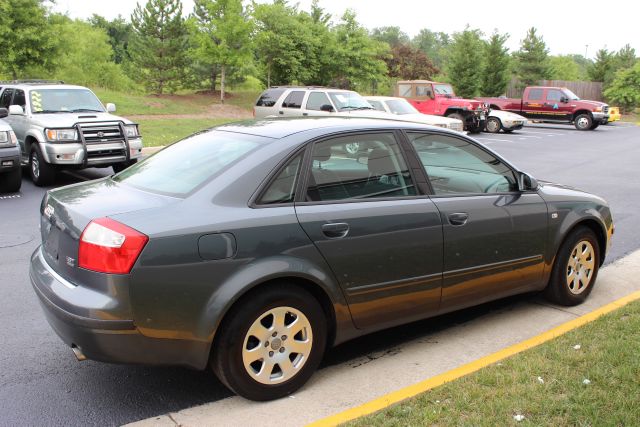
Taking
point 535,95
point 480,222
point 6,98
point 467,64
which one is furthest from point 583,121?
point 480,222

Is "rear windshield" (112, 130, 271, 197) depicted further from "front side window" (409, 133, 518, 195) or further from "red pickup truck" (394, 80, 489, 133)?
"red pickup truck" (394, 80, 489, 133)

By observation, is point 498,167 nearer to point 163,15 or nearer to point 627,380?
point 627,380

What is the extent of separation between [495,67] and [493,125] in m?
17.4

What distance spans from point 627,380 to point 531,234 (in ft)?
4.68

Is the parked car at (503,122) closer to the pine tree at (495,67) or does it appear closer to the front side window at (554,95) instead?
the front side window at (554,95)

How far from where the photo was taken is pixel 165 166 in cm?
404

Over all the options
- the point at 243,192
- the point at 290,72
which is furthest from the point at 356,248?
the point at 290,72

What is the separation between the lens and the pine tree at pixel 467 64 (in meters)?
39.5

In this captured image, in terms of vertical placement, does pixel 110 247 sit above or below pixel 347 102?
below

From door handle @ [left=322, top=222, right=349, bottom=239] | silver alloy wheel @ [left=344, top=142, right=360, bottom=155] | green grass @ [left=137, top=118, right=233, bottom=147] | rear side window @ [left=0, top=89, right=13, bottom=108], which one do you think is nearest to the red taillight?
door handle @ [left=322, top=222, right=349, bottom=239]

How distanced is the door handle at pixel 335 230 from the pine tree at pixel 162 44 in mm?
35969

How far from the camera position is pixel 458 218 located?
163 inches

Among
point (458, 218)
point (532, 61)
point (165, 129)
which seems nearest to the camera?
point (458, 218)

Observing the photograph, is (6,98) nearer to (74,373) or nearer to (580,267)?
(74,373)
